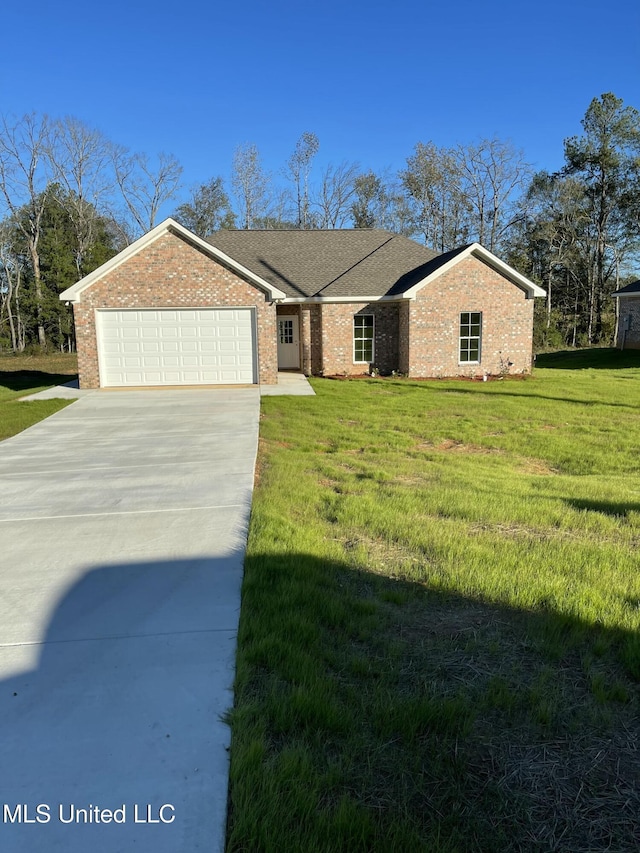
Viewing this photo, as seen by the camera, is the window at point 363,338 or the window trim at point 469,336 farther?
the window at point 363,338

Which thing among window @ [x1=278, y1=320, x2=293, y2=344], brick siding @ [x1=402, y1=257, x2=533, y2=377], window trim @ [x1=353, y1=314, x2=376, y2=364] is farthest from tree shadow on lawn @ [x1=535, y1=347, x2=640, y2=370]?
window @ [x1=278, y1=320, x2=293, y2=344]

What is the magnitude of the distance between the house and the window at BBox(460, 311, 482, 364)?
0.14 ft

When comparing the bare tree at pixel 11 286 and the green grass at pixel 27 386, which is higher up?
the bare tree at pixel 11 286

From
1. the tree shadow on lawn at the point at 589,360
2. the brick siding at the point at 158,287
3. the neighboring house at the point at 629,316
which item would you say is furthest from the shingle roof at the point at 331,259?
the neighboring house at the point at 629,316

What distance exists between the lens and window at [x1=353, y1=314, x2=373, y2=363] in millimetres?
21484

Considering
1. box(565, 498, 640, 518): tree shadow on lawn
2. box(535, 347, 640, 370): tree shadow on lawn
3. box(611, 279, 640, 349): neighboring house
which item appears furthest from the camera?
box(611, 279, 640, 349): neighboring house

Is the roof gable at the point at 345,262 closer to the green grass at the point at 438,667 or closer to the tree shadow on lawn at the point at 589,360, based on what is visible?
the tree shadow on lawn at the point at 589,360

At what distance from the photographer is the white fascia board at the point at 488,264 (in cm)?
1977

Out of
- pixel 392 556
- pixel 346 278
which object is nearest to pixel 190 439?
pixel 392 556

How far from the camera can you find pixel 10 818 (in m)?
2.29

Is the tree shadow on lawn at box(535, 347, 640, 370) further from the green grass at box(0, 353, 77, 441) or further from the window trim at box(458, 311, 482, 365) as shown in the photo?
the green grass at box(0, 353, 77, 441)

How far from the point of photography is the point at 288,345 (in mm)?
23250

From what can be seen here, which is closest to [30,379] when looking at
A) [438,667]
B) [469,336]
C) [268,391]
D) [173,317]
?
[173,317]

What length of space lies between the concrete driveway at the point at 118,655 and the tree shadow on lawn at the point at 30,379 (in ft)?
47.5
